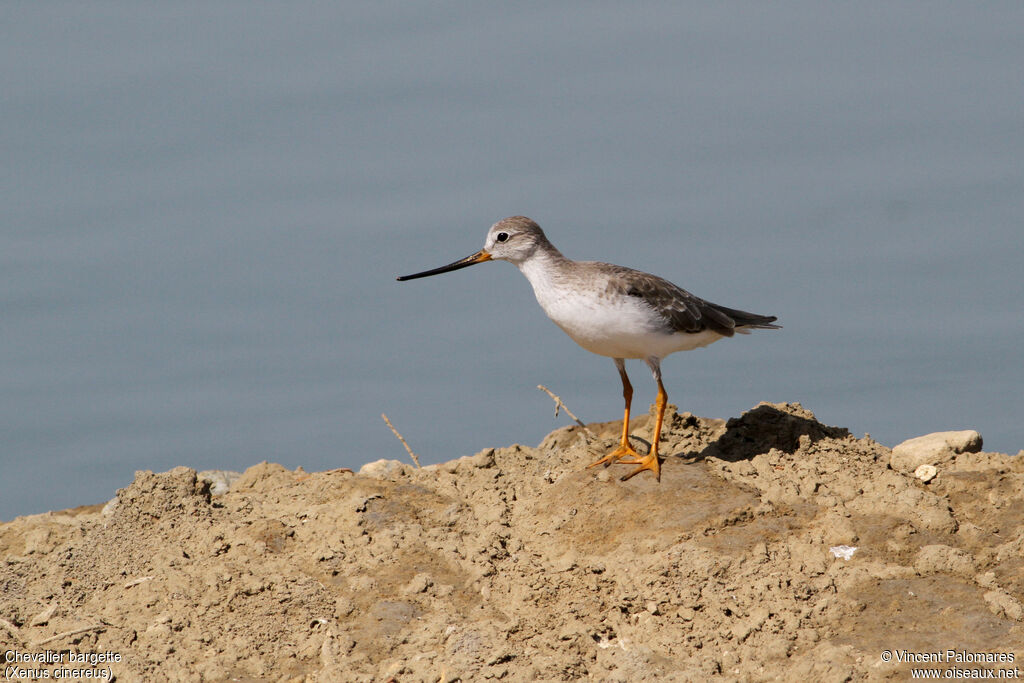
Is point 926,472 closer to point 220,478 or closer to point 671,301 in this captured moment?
point 671,301

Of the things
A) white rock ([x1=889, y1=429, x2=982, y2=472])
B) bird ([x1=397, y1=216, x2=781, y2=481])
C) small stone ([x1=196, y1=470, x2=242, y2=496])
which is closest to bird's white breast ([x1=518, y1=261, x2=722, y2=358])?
bird ([x1=397, y1=216, x2=781, y2=481])

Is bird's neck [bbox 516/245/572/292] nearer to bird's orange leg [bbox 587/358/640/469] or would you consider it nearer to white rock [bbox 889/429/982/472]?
bird's orange leg [bbox 587/358/640/469]

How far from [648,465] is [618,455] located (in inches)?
17.4

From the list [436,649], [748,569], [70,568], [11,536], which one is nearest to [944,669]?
[748,569]

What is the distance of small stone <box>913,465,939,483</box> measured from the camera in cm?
927

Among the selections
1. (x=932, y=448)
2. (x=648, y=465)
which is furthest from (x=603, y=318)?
(x=932, y=448)

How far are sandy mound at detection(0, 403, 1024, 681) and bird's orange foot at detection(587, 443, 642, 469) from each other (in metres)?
0.25

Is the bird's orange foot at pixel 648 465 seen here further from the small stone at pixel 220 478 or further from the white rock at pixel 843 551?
the small stone at pixel 220 478

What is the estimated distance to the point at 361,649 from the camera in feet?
25.3

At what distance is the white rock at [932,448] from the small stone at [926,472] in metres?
0.09

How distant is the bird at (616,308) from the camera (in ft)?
30.5

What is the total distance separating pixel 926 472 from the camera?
9328mm

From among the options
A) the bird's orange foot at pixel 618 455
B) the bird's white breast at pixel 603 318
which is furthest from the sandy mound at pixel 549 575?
the bird's white breast at pixel 603 318

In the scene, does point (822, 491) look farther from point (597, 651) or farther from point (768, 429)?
point (597, 651)
